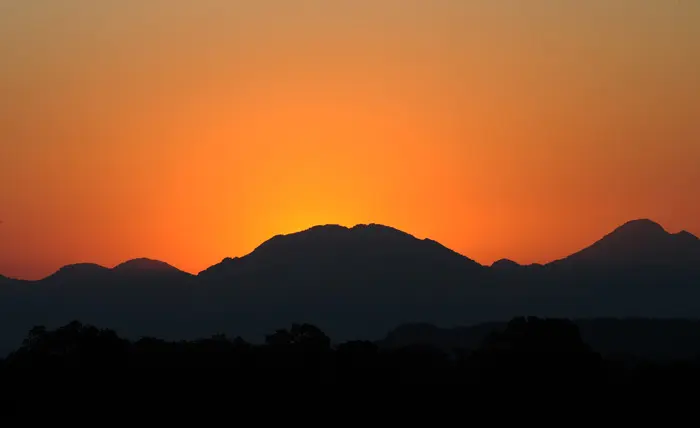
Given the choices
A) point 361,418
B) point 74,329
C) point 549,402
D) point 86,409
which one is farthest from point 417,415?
point 74,329

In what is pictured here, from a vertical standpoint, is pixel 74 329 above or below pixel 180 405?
above

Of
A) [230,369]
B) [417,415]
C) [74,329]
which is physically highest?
[74,329]

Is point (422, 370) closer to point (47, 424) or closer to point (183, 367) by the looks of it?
point (183, 367)

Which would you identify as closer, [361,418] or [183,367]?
[361,418]

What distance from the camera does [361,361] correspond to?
94562 mm

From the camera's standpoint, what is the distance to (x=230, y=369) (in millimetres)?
88875

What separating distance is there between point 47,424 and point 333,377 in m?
25.5

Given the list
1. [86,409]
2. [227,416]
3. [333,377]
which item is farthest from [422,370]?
[86,409]

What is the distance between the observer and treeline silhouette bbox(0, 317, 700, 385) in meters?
86.7

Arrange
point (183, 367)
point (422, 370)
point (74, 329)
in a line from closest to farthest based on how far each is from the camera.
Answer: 1. point (183, 367)
2. point (422, 370)
3. point (74, 329)

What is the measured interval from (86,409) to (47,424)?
4009mm

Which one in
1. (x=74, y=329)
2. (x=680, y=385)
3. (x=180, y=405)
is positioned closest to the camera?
(x=180, y=405)

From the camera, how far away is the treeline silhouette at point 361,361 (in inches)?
3413

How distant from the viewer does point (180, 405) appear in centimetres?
7644
